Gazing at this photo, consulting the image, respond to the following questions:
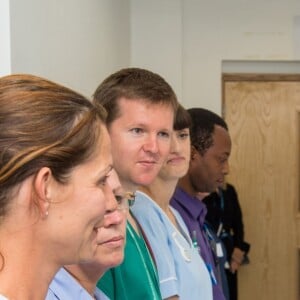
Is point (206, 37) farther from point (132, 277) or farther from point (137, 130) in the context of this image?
point (132, 277)

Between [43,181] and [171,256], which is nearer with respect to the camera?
[43,181]

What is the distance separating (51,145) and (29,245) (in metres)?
0.14

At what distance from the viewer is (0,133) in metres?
0.67

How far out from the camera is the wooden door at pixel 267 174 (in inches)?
148

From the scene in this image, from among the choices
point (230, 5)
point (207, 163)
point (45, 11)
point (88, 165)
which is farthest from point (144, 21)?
point (88, 165)

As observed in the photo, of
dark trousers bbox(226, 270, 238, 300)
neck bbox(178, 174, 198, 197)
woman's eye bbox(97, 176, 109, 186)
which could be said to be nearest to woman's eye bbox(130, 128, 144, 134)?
woman's eye bbox(97, 176, 109, 186)

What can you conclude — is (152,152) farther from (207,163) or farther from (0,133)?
(207,163)

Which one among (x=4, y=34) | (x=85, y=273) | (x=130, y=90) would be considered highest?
(x=4, y=34)

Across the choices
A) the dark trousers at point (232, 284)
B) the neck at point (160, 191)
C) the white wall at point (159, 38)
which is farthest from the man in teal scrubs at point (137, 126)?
the white wall at point (159, 38)

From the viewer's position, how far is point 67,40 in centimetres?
178

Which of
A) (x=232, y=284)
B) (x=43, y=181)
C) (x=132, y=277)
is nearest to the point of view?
(x=43, y=181)

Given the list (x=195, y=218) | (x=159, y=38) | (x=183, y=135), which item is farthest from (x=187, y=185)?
(x=159, y=38)

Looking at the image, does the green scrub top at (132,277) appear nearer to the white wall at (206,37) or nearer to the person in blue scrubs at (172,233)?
the person in blue scrubs at (172,233)

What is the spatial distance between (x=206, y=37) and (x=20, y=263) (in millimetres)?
3200
